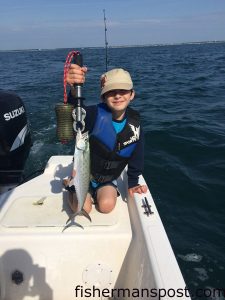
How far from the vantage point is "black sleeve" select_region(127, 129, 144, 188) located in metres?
4.15

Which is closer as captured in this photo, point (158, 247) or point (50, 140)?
point (158, 247)

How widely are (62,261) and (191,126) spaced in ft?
24.6

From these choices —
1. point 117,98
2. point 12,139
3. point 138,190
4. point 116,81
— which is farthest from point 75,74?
point 12,139

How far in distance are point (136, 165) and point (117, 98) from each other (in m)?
0.88

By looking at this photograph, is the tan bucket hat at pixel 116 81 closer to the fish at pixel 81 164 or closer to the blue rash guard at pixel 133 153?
the blue rash guard at pixel 133 153

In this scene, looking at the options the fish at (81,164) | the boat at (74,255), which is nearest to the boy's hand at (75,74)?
the fish at (81,164)

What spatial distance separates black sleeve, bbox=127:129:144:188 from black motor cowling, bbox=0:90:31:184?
1729mm

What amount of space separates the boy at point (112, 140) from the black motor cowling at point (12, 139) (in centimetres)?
138

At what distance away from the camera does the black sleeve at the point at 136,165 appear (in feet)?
13.6

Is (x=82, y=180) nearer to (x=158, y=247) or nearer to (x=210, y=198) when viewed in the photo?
(x=158, y=247)

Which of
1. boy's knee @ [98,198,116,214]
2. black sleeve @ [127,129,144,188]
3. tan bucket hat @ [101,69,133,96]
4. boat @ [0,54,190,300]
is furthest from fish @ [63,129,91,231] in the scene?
black sleeve @ [127,129,144,188]

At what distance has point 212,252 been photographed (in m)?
4.89

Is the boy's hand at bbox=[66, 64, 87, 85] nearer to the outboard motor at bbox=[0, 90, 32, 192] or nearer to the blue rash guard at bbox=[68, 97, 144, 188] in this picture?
the blue rash guard at bbox=[68, 97, 144, 188]

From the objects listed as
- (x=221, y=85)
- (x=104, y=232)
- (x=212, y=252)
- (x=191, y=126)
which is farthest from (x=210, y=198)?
(x=221, y=85)
